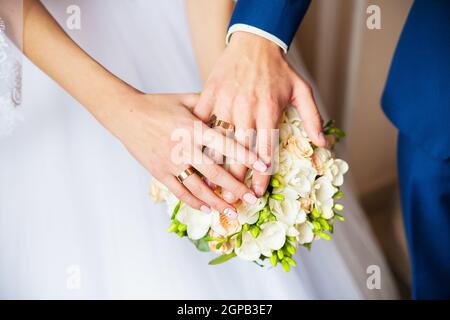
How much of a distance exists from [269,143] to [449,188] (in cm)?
46

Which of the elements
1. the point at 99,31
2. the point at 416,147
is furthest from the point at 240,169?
the point at 416,147

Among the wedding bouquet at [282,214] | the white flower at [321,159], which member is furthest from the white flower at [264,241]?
the white flower at [321,159]

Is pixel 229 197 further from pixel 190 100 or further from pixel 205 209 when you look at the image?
pixel 190 100

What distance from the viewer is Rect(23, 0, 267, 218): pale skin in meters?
0.67

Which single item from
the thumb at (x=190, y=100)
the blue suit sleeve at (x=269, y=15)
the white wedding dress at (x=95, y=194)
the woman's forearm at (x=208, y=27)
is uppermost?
the blue suit sleeve at (x=269, y=15)

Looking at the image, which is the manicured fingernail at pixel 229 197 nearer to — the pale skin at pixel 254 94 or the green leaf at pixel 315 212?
the pale skin at pixel 254 94

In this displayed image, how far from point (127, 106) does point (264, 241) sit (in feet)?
0.96

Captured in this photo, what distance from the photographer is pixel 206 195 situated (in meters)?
0.65

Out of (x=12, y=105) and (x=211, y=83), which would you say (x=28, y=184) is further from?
(x=211, y=83)

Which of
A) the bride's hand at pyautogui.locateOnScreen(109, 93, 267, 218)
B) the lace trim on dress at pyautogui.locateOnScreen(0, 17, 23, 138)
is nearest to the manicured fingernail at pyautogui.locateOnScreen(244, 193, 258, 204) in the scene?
the bride's hand at pyautogui.locateOnScreen(109, 93, 267, 218)

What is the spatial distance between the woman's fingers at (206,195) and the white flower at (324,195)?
4.9 inches

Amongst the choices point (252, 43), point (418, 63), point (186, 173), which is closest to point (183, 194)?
point (186, 173)

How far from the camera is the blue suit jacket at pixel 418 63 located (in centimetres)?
71

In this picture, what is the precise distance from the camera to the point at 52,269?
0.75 metres
